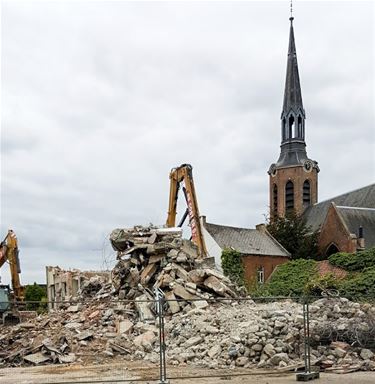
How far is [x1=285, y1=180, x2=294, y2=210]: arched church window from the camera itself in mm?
62650

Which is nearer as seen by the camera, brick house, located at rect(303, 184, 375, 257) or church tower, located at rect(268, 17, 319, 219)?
brick house, located at rect(303, 184, 375, 257)

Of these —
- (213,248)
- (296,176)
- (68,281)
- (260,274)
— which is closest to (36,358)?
(68,281)

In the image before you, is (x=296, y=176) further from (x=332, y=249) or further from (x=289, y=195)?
(x=332, y=249)

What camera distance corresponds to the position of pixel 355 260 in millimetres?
32906

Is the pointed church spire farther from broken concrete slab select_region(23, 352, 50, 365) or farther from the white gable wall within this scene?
broken concrete slab select_region(23, 352, 50, 365)

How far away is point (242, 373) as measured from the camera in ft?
41.2

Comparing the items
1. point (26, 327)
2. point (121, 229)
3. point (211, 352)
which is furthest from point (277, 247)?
point (211, 352)

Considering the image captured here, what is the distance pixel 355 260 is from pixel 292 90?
38.1 metres

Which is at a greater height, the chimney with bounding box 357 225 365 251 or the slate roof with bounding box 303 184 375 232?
the slate roof with bounding box 303 184 375 232

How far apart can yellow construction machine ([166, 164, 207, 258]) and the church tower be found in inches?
1414

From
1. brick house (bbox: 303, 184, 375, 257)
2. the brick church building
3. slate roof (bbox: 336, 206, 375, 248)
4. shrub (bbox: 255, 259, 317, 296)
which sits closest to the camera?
shrub (bbox: 255, 259, 317, 296)

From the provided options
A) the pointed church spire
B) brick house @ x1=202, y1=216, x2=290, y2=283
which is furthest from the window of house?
the pointed church spire

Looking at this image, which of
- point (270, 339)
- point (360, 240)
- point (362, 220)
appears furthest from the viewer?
point (362, 220)

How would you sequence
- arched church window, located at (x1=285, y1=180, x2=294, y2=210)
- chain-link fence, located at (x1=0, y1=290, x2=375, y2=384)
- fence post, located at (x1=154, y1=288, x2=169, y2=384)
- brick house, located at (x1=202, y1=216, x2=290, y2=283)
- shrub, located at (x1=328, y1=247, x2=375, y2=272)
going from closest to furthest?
fence post, located at (x1=154, y1=288, x2=169, y2=384) → chain-link fence, located at (x1=0, y1=290, x2=375, y2=384) → shrub, located at (x1=328, y1=247, x2=375, y2=272) → brick house, located at (x1=202, y1=216, x2=290, y2=283) → arched church window, located at (x1=285, y1=180, x2=294, y2=210)
